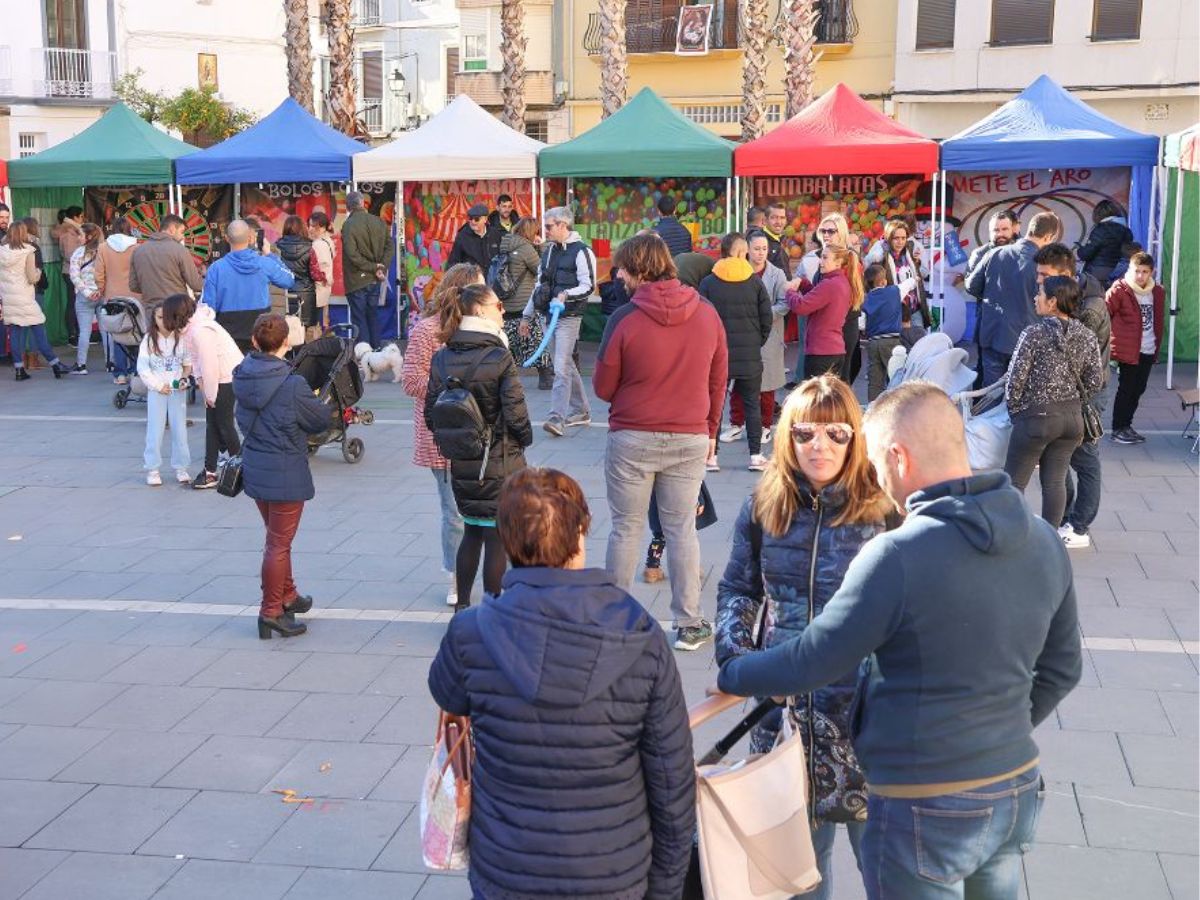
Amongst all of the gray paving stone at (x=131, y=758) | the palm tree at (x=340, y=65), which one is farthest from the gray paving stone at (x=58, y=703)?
the palm tree at (x=340, y=65)

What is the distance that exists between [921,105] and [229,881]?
91.3 feet

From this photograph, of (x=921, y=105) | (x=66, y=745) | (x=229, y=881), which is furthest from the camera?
(x=921, y=105)

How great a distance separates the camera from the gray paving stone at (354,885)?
4.25 meters

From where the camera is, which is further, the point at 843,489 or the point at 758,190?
the point at 758,190

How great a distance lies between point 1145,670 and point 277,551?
12.9 feet

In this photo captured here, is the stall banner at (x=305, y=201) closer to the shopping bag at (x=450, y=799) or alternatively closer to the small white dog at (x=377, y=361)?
the small white dog at (x=377, y=361)

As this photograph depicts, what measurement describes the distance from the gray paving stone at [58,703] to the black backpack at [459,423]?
175cm

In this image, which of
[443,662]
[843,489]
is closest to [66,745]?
[443,662]

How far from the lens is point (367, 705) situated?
5.81m

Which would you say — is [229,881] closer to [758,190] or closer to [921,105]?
[758,190]

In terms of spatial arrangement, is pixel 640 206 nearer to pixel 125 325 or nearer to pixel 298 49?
pixel 125 325

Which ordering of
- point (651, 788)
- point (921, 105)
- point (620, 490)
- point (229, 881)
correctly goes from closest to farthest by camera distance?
1. point (651, 788)
2. point (229, 881)
3. point (620, 490)
4. point (921, 105)

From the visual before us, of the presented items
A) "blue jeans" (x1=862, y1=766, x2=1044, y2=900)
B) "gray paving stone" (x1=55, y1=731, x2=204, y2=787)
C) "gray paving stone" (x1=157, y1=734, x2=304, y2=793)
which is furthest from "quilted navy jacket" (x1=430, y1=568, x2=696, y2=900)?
"gray paving stone" (x1=55, y1=731, x2=204, y2=787)

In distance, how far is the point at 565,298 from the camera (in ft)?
37.9
